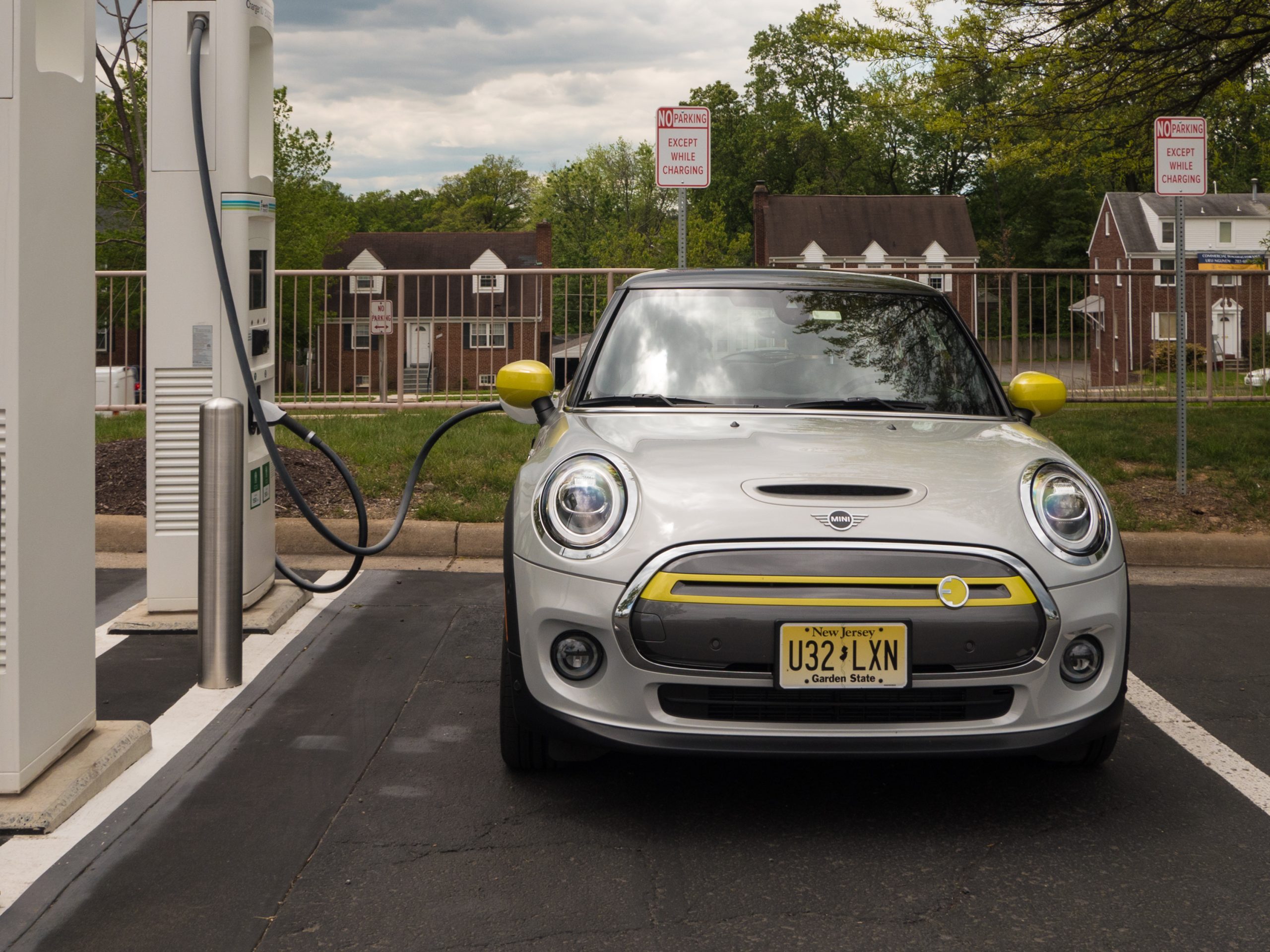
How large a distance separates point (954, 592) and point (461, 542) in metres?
4.63

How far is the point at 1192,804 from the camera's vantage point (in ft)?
11.9

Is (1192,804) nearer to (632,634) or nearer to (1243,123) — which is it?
(632,634)

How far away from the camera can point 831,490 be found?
3461mm

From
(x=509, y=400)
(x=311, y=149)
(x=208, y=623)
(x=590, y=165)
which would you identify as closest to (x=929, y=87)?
(x=509, y=400)

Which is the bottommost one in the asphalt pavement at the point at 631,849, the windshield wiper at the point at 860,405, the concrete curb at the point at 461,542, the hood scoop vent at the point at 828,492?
the asphalt pavement at the point at 631,849

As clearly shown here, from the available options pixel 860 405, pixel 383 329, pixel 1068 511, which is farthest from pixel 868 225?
pixel 1068 511

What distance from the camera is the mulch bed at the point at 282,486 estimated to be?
25.6ft

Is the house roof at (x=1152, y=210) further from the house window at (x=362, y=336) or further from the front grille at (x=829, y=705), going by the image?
the front grille at (x=829, y=705)

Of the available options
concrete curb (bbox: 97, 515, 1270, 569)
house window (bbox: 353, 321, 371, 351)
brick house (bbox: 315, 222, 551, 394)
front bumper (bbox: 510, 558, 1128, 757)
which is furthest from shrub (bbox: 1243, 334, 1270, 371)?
front bumper (bbox: 510, 558, 1128, 757)

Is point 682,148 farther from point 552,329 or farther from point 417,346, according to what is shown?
point 417,346

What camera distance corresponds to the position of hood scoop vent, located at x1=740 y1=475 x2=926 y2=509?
3400 millimetres

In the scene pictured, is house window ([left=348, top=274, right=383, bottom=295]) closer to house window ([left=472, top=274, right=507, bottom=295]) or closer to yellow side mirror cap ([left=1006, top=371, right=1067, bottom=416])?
house window ([left=472, top=274, right=507, bottom=295])

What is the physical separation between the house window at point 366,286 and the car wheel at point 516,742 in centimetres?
877

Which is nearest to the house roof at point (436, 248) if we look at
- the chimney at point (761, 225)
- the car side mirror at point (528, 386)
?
the chimney at point (761, 225)
